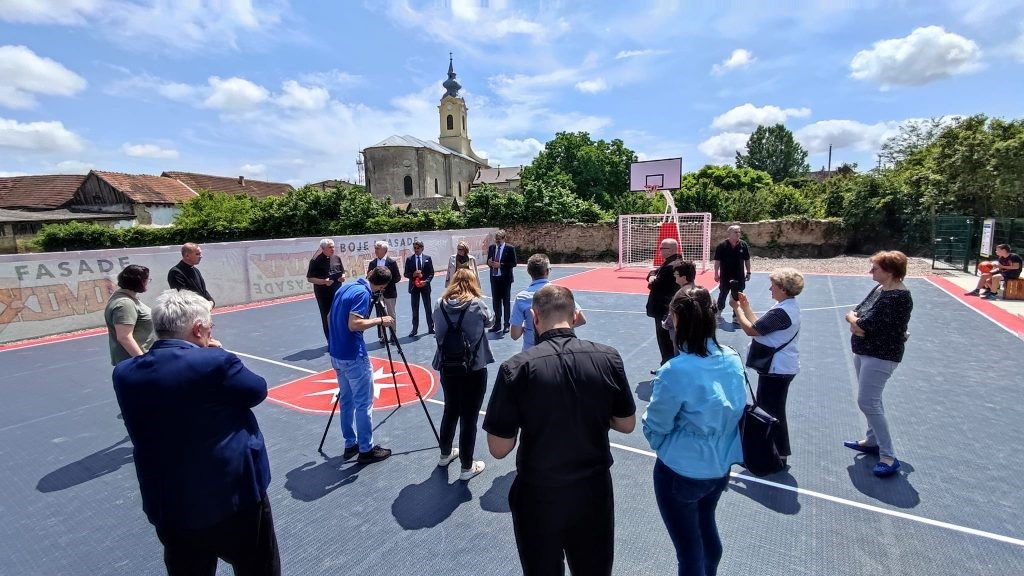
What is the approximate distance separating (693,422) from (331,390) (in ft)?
17.7

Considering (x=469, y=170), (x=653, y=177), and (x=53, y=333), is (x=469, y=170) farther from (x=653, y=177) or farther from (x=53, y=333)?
(x=53, y=333)

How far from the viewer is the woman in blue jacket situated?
2365mm

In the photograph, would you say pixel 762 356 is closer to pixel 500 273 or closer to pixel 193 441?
pixel 193 441

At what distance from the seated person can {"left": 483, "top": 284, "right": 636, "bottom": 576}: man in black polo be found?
48.4 ft

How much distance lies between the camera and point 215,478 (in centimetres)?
213

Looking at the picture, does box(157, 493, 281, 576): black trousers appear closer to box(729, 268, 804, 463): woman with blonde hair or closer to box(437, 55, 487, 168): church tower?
box(729, 268, 804, 463): woman with blonde hair

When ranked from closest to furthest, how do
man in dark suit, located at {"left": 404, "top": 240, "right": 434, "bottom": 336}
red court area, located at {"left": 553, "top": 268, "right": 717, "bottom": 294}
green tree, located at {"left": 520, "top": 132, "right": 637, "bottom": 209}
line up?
man in dark suit, located at {"left": 404, "top": 240, "right": 434, "bottom": 336} < red court area, located at {"left": 553, "top": 268, "right": 717, "bottom": 294} < green tree, located at {"left": 520, "top": 132, "right": 637, "bottom": 209}

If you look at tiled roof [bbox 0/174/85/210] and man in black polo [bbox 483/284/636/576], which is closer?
man in black polo [bbox 483/284/636/576]

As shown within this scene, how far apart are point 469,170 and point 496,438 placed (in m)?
72.4

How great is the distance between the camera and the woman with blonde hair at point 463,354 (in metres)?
3.93

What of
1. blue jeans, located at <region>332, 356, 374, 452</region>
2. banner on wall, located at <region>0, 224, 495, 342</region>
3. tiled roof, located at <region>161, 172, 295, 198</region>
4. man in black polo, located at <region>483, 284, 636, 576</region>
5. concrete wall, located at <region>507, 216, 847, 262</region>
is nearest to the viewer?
man in black polo, located at <region>483, 284, 636, 576</region>

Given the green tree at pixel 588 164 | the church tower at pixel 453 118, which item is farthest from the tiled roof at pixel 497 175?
the green tree at pixel 588 164

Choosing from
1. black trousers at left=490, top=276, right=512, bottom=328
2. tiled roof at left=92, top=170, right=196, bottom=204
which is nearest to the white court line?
black trousers at left=490, top=276, right=512, bottom=328

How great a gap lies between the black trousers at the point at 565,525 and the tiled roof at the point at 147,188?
56.1m
